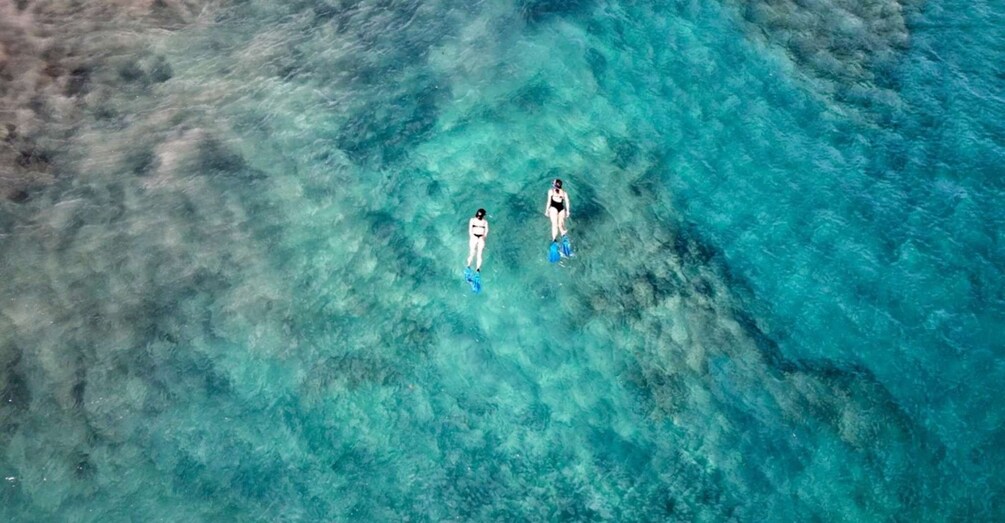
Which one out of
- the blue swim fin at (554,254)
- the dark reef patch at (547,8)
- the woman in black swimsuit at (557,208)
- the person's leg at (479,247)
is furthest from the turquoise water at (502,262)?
the person's leg at (479,247)

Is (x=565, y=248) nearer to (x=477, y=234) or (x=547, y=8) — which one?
(x=477, y=234)

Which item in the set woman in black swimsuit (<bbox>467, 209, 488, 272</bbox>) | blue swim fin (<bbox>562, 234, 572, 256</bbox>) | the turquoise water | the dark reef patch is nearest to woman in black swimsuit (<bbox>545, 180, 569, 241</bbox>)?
blue swim fin (<bbox>562, 234, 572, 256</bbox>)

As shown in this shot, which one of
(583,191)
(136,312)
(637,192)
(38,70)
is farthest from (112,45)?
(637,192)

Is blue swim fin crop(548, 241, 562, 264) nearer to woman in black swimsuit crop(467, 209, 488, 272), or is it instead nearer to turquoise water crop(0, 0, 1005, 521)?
turquoise water crop(0, 0, 1005, 521)

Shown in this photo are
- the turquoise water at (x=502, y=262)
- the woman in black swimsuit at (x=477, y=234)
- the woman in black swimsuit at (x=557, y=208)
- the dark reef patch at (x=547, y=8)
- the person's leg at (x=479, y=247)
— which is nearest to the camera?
the turquoise water at (x=502, y=262)

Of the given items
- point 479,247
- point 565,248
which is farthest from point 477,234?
point 565,248

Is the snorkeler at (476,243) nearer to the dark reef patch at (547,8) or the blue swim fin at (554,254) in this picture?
the blue swim fin at (554,254)
